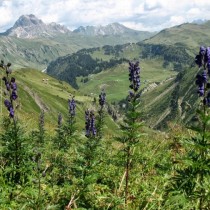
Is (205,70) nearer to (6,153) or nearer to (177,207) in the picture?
(177,207)

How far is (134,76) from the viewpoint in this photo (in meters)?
9.28

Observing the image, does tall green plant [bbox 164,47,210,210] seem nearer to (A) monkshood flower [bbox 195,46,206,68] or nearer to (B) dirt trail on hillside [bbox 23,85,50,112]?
(A) monkshood flower [bbox 195,46,206,68]

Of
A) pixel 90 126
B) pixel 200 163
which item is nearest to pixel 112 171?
A: pixel 90 126

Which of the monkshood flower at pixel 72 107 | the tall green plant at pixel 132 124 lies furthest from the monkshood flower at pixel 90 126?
the monkshood flower at pixel 72 107

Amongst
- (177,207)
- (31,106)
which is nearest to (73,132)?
(177,207)

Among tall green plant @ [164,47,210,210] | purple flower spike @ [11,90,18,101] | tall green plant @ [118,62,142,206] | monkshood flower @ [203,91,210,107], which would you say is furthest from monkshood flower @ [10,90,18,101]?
monkshood flower @ [203,91,210,107]

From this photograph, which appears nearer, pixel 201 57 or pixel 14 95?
pixel 201 57

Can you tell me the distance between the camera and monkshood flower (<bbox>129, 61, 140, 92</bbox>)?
9141 millimetres

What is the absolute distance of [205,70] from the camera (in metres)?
6.45

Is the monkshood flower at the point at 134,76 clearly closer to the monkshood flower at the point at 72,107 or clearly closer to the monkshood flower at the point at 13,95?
the monkshood flower at the point at 13,95

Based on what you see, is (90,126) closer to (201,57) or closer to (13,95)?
(13,95)

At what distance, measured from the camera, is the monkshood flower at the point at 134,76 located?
914cm

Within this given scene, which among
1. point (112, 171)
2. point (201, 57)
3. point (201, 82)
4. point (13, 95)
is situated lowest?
point (112, 171)

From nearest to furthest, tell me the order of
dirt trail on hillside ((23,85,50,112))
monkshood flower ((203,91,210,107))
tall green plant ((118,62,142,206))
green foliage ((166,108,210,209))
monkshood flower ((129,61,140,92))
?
green foliage ((166,108,210,209)), monkshood flower ((203,91,210,107)), tall green plant ((118,62,142,206)), monkshood flower ((129,61,140,92)), dirt trail on hillside ((23,85,50,112))
